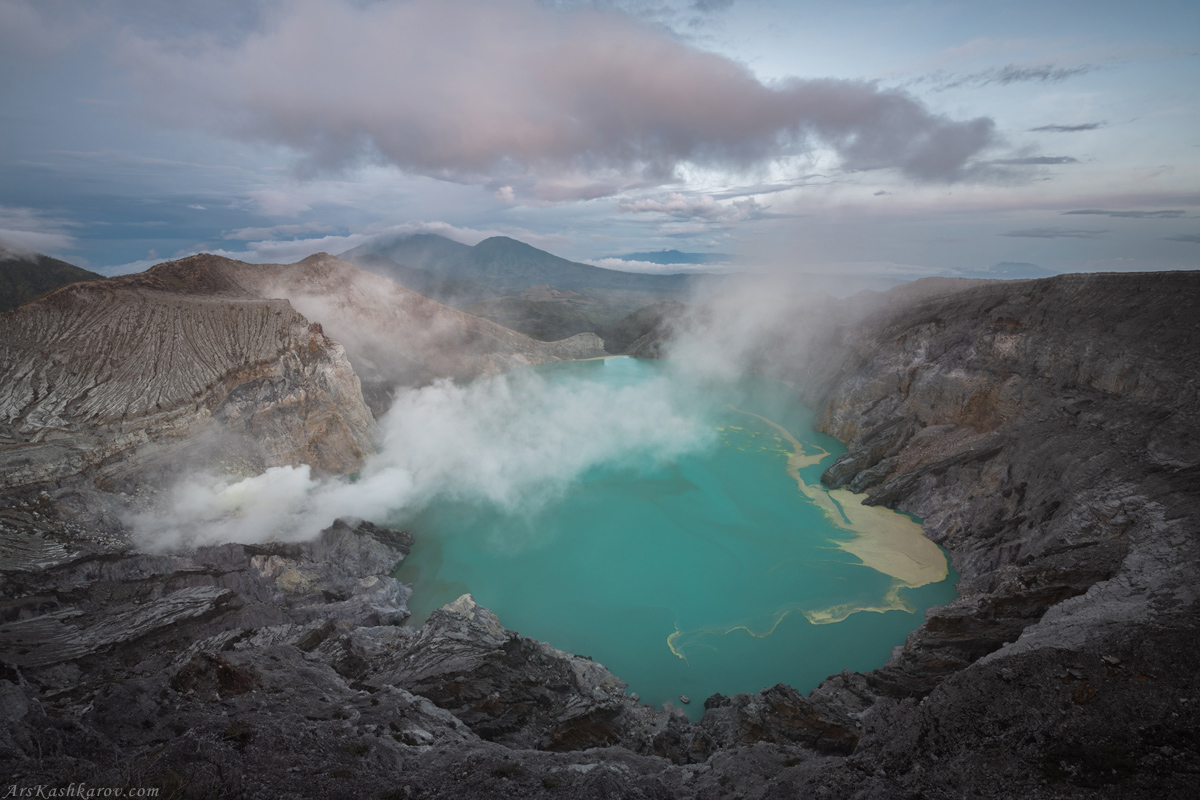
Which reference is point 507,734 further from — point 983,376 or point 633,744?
point 983,376

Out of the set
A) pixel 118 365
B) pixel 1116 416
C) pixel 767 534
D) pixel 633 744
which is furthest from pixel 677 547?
pixel 118 365

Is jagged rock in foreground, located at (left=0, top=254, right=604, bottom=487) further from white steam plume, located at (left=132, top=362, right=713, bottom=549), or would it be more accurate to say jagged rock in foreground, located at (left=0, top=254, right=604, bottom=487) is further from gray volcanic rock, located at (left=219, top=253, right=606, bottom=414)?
gray volcanic rock, located at (left=219, top=253, right=606, bottom=414)

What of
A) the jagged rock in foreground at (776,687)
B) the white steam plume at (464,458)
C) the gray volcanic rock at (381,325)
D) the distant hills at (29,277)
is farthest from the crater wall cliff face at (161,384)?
the distant hills at (29,277)

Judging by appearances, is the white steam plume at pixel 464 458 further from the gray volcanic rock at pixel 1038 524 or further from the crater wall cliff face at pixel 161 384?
the gray volcanic rock at pixel 1038 524

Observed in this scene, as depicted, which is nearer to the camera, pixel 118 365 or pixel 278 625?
pixel 278 625

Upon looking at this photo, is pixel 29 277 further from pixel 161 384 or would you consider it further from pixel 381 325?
pixel 161 384

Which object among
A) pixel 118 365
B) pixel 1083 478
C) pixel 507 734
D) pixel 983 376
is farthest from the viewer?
pixel 983 376
